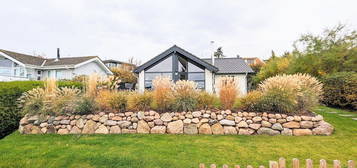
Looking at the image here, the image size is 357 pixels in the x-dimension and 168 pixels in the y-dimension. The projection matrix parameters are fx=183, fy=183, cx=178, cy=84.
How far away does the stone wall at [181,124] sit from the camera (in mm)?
4707

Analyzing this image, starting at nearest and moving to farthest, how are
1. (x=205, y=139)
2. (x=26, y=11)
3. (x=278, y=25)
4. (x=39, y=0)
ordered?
(x=205, y=139), (x=39, y=0), (x=26, y=11), (x=278, y=25)

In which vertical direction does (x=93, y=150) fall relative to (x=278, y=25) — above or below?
below

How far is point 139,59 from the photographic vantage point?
3309 cm

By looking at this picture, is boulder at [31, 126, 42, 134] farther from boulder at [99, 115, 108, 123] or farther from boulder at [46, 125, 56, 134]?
boulder at [99, 115, 108, 123]

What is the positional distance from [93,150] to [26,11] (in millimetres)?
9473

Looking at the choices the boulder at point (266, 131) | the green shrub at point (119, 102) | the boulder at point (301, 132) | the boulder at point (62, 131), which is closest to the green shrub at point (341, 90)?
the boulder at point (301, 132)

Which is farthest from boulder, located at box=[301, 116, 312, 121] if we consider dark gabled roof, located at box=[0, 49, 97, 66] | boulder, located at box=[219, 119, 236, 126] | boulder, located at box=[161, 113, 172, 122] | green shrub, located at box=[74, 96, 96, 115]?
dark gabled roof, located at box=[0, 49, 97, 66]

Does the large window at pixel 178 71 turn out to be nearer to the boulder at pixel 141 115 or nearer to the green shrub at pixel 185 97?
the green shrub at pixel 185 97

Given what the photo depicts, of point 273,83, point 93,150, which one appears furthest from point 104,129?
point 273,83

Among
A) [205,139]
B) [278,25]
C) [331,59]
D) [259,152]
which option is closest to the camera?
[259,152]

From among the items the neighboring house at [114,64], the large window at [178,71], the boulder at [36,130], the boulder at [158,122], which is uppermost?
the neighboring house at [114,64]

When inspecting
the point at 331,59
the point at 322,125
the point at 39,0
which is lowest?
the point at 322,125

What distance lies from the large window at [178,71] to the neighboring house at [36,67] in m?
9.00

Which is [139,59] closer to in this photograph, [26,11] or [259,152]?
[26,11]
